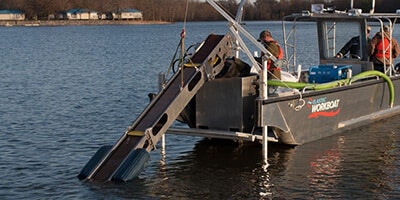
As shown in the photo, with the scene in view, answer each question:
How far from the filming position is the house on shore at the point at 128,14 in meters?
165

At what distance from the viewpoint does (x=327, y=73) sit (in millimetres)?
15352

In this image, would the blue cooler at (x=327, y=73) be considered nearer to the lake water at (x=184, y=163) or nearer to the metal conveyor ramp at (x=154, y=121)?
the lake water at (x=184, y=163)

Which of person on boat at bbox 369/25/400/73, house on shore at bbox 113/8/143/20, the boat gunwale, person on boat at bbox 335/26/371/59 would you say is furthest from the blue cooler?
house on shore at bbox 113/8/143/20

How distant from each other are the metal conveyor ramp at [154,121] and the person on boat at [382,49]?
14.4 ft

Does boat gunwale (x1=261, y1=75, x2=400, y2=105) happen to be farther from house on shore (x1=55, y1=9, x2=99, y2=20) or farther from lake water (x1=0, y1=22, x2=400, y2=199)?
house on shore (x1=55, y1=9, x2=99, y2=20)

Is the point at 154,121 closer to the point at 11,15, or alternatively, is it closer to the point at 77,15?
the point at 11,15

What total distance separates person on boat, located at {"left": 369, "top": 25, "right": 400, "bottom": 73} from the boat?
2.31 ft

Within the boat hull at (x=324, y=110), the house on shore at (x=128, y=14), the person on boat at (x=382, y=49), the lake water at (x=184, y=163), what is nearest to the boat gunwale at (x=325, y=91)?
the boat hull at (x=324, y=110)

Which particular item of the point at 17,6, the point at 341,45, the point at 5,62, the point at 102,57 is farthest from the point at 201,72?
the point at 17,6

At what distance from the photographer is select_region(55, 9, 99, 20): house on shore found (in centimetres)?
15862

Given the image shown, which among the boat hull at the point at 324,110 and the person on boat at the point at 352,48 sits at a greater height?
the person on boat at the point at 352,48

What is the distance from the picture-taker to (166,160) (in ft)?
44.8

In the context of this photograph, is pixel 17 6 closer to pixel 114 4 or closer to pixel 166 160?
pixel 114 4

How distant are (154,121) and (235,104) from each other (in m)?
1.72
